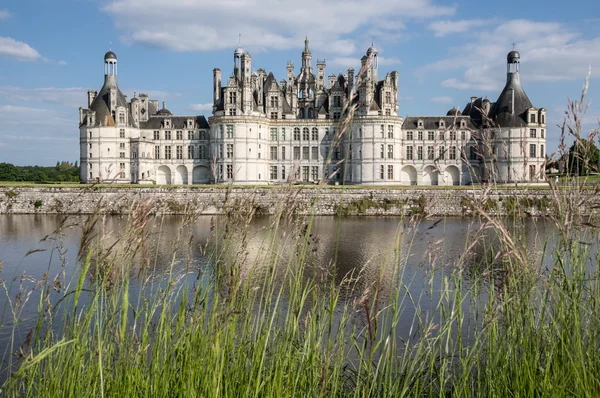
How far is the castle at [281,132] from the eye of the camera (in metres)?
43.4

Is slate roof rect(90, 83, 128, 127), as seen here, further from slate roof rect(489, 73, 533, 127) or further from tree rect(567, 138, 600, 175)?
tree rect(567, 138, 600, 175)

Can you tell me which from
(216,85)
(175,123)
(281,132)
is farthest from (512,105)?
(175,123)

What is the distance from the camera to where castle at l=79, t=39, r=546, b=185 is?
43406 mm

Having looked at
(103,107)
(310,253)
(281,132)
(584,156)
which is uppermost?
(103,107)

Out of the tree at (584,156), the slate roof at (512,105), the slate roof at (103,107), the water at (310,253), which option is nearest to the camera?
the tree at (584,156)

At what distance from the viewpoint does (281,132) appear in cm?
4634

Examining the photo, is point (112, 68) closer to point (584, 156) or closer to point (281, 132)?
point (281, 132)

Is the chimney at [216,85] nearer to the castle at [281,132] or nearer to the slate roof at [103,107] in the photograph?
the castle at [281,132]

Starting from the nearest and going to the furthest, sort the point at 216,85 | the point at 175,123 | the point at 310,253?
the point at 310,253, the point at 216,85, the point at 175,123

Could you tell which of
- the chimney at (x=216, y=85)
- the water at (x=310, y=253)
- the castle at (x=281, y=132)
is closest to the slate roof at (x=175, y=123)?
the castle at (x=281, y=132)

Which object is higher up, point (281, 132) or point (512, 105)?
point (512, 105)

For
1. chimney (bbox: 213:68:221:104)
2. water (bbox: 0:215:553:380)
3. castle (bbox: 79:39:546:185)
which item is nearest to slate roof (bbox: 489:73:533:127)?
castle (bbox: 79:39:546:185)

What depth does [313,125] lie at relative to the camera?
151 feet

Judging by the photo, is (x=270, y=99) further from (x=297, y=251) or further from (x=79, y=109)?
(x=297, y=251)
